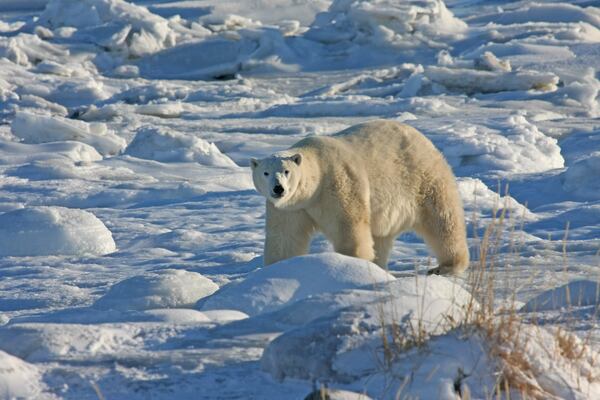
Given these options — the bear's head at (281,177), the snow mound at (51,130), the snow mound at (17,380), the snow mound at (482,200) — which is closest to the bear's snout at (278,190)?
the bear's head at (281,177)

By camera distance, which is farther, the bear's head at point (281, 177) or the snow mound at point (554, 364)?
the bear's head at point (281, 177)

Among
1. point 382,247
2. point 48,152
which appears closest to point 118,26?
point 48,152

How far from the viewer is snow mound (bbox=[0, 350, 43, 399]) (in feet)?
9.16

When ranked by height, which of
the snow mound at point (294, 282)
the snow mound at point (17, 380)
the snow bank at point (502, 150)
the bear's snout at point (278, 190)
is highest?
the snow mound at point (17, 380)

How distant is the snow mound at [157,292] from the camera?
16.4 feet

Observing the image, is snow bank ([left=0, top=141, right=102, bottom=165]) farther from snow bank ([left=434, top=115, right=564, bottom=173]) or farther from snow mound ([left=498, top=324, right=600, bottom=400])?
snow mound ([left=498, top=324, right=600, bottom=400])

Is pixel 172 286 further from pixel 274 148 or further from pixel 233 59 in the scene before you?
pixel 233 59

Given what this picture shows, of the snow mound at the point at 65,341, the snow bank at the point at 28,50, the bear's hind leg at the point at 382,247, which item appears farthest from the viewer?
the snow bank at the point at 28,50

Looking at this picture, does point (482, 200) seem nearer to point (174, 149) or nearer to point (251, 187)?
point (251, 187)

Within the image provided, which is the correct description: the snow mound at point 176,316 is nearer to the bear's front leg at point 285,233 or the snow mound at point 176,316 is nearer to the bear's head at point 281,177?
the bear's head at point 281,177

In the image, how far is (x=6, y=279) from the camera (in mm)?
6387

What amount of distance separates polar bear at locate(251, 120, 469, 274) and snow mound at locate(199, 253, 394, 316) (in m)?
0.71

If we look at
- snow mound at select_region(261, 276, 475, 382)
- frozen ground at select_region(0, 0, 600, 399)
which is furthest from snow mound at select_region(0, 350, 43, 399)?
snow mound at select_region(261, 276, 475, 382)

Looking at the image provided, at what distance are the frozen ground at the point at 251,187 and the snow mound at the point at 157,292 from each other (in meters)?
0.02
